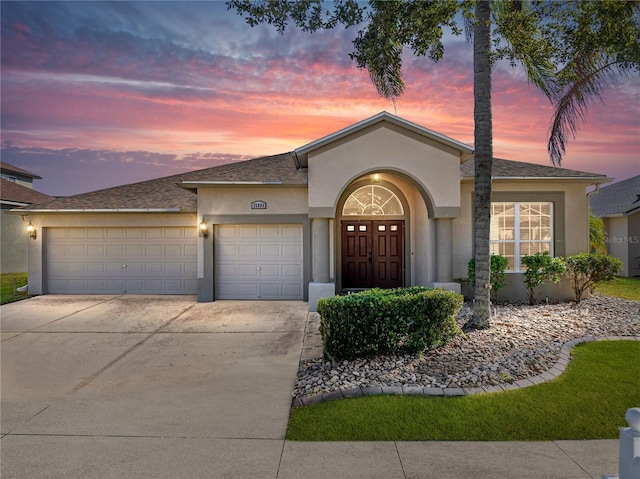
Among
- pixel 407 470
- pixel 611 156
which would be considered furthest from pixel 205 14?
pixel 611 156

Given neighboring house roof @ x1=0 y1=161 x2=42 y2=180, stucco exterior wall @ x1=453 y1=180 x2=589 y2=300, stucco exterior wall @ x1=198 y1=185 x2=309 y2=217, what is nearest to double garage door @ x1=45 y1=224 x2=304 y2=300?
stucco exterior wall @ x1=198 y1=185 x2=309 y2=217

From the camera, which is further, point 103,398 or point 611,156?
point 611,156

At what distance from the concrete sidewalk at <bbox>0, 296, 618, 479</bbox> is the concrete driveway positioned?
18 millimetres

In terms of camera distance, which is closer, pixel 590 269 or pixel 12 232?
pixel 590 269

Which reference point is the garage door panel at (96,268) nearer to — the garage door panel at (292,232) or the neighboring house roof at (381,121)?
the garage door panel at (292,232)

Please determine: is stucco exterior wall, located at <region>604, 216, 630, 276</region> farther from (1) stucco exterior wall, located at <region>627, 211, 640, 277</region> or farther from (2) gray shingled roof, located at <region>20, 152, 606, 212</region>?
(2) gray shingled roof, located at <region>20, 152, 606, 212</region>

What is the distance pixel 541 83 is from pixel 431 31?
354 cm

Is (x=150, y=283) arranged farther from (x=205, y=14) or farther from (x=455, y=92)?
(x=455, y=92)

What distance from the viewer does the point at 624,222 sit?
762 inches

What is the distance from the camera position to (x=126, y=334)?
838 centimetres

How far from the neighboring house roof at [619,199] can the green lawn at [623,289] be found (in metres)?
4.17

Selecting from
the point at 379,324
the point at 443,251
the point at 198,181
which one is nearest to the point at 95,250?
the point at 198,181

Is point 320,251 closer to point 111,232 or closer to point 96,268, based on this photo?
point 111,232

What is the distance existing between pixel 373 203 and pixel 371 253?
1717mm
